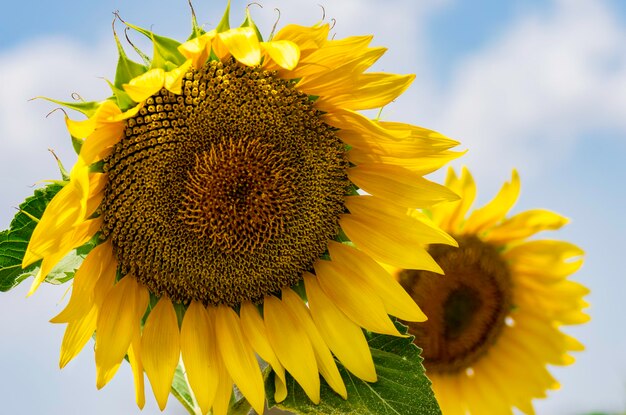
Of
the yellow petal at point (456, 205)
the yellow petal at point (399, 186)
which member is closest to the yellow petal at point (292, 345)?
the yellow petal at point (399, 186)

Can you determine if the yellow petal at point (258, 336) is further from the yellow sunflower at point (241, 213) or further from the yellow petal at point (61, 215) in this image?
the yellow petal at point (61, 215)

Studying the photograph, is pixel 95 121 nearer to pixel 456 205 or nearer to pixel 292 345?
pixel 292 345

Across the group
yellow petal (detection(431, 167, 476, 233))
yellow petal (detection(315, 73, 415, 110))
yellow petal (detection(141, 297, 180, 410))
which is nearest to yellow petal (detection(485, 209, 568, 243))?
yellow petal (detection(431, 167, 476, 233))

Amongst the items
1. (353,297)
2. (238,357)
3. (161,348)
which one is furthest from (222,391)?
(353,297)

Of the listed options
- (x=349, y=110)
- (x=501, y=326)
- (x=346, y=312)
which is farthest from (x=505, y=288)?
(x=349, y=110)

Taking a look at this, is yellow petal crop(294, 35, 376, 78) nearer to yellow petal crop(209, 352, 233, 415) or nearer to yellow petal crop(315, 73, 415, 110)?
yellow petal crop(315, 73, 415, 110)

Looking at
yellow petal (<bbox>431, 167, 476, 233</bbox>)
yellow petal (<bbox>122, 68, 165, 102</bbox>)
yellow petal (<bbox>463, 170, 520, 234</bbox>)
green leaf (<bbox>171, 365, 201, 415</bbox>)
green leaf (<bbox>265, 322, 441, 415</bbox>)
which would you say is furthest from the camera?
yellow petal (<bbox>463, 170, 520, 234</bbox>)
